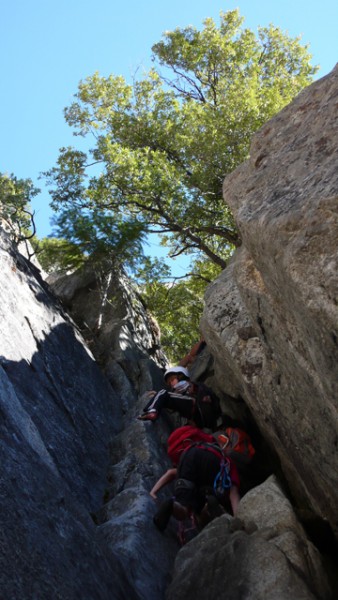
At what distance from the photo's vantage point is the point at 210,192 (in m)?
24.0

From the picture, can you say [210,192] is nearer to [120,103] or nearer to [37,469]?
[120,103]

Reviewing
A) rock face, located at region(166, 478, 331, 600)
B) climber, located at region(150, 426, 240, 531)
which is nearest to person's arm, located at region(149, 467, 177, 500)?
climber, located at region(150, 426, 240, 531)

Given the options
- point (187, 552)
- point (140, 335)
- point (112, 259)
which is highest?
point (112, 259)

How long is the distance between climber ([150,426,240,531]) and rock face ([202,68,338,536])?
4.14 feet

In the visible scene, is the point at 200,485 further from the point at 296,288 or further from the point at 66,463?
the point at 296,288

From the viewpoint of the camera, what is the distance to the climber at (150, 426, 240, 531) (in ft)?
30.4

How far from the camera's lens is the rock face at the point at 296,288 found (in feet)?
20.5

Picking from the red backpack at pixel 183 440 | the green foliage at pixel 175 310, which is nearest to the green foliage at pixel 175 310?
the green foliage at pixel 175 310

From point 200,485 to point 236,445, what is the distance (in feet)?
9.28

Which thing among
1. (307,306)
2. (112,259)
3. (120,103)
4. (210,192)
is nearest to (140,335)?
(112,259)

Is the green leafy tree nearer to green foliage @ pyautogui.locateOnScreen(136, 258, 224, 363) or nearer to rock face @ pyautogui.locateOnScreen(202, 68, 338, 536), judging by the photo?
green foliage @ pyautogui.locateOnScreen(136, 258, 224, 363)

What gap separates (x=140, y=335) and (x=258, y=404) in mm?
10693

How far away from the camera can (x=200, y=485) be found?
9.74 meters

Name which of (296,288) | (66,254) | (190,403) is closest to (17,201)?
(66,254)
